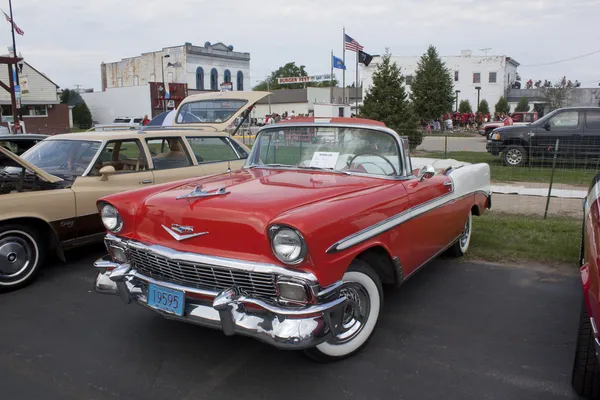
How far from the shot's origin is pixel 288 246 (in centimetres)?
280

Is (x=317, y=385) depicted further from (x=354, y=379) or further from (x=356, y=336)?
(x=356, y=336)

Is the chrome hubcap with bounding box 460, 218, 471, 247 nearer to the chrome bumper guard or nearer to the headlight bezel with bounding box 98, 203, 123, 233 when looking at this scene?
the chrome bumper guard

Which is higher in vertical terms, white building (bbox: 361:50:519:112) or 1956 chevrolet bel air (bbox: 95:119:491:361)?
white building (bbox: 361:50:519:112)

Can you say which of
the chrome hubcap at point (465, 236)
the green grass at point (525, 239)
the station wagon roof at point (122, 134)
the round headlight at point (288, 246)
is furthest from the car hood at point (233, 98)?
the round headlight at point (288, 246)

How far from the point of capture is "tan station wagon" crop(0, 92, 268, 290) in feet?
15.5

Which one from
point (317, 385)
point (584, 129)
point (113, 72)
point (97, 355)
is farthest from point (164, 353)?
point (113, 72)

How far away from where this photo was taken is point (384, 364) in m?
3.22

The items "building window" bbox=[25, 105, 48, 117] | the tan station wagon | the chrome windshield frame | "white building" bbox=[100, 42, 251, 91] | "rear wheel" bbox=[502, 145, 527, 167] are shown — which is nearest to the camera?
the chrome windshield frame

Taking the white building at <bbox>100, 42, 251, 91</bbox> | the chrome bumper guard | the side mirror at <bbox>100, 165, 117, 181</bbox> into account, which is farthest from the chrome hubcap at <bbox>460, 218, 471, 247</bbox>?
the white building at <bbox>100, 42, 251, 91</bbox>

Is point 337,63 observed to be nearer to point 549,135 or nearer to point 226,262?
point 549,135

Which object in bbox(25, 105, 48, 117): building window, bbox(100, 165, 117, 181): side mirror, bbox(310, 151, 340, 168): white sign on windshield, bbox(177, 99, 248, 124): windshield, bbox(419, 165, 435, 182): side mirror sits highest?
bbox(25, 105, 48, 117): building window

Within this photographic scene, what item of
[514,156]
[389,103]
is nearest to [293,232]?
[514,156]

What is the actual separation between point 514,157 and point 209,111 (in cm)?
→ 853

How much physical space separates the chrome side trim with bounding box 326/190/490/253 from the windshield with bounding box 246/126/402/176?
0.37 m
